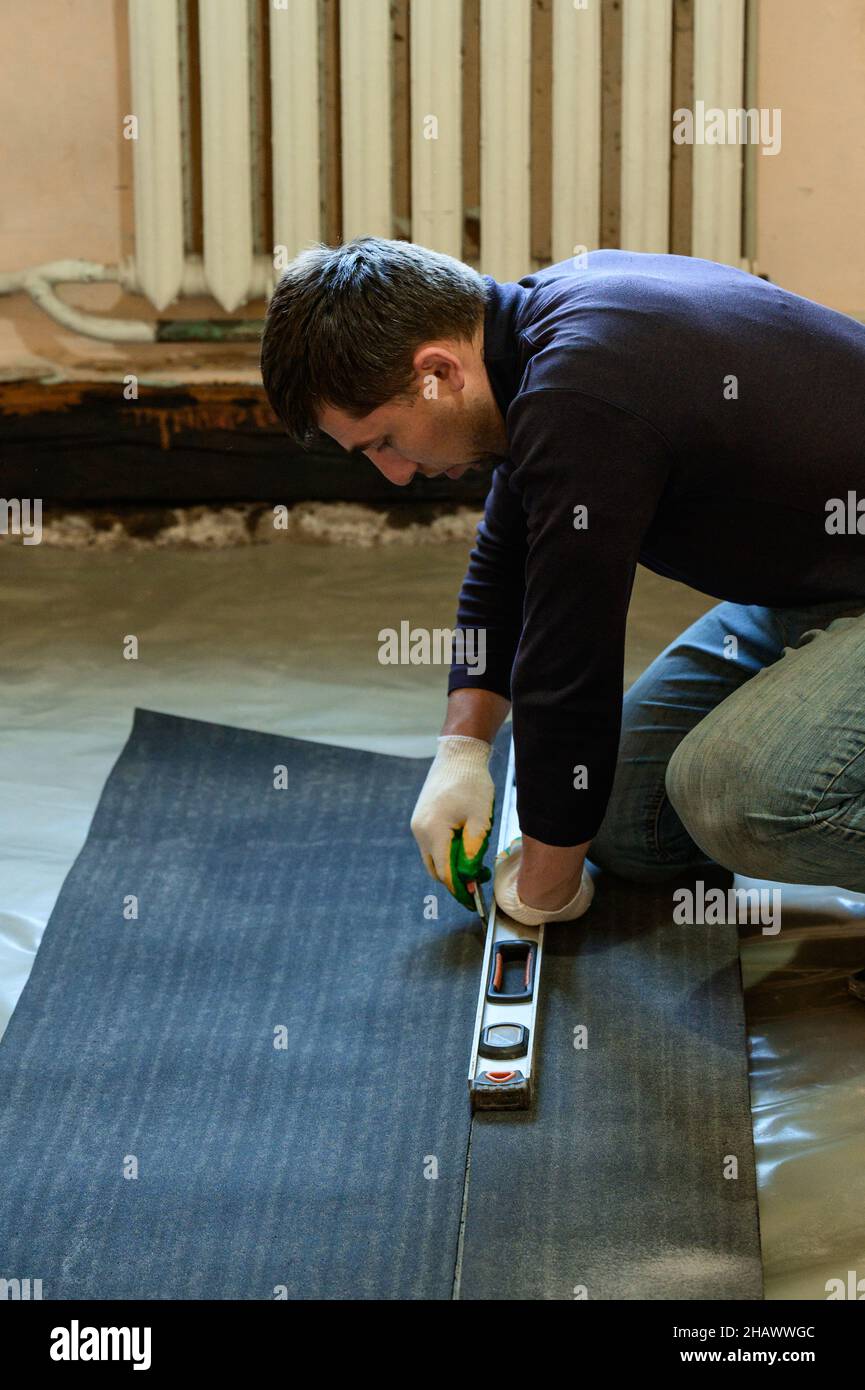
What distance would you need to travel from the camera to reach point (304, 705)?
2.23 m

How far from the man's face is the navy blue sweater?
0.08ft

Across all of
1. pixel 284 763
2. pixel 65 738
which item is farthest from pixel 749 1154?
pixel 65 738

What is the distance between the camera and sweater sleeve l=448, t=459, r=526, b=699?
1.62 m

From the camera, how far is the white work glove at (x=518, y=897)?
5.07 feet

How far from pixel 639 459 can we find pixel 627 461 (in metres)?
0.01

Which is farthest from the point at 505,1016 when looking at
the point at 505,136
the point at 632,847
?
the point at 505,136

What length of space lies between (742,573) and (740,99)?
1.56 meters

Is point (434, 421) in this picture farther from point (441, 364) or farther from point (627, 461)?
point (627, 461)

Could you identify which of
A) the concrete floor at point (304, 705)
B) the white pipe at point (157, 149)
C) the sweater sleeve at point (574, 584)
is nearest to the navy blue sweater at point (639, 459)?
the sweater sleeve at point (574, 584)

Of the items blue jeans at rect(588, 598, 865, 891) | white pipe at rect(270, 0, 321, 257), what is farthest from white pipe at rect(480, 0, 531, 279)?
blue jeans at rect(588, 598, 865, 891)

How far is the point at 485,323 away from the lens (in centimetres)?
136

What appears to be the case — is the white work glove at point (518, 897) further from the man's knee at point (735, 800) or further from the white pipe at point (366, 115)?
the white pipe at point (366, 115)

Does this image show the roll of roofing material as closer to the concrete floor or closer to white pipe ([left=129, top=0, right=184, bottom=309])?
the concrete floor
